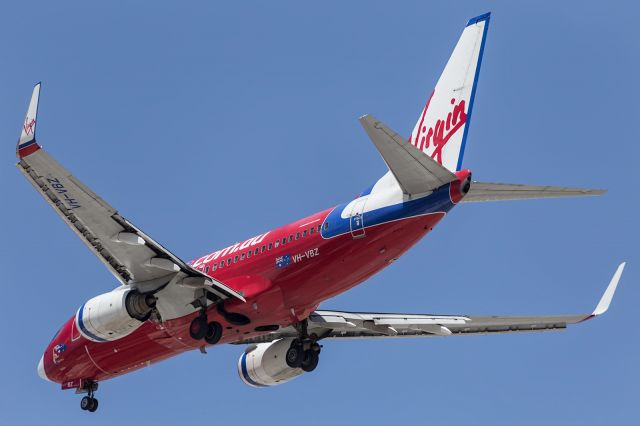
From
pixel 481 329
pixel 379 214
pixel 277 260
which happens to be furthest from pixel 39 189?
pixel 481 329

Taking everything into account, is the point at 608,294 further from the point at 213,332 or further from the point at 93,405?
the point at 93,405

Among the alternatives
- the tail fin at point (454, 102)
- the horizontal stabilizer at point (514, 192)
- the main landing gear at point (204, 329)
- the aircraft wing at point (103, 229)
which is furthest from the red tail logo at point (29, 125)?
the horizontal stabilizer at point (514, 192)

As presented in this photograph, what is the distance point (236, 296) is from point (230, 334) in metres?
1.84

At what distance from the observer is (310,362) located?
38.2 m

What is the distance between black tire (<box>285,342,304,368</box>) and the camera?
3816cm

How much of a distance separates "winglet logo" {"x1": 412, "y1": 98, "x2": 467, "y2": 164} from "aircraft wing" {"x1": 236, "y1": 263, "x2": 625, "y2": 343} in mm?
7682

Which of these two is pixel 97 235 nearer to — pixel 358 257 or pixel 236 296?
pixel 236 296

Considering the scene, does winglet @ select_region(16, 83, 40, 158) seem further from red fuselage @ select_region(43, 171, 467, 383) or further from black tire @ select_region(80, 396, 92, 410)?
black tire @ select_region(80, 396, 92, 410)

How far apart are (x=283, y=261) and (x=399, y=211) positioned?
181 inches

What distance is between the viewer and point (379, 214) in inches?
1262

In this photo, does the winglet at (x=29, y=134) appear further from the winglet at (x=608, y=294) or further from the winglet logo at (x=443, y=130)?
the winglet at (x=608, y=294)

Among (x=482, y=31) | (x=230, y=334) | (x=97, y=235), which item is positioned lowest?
(x=230, y=334)

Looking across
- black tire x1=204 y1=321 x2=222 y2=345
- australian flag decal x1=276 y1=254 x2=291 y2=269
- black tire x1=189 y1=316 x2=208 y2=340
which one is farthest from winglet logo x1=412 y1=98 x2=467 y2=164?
black tire x1=189 y1=316 x2=208 y2=340

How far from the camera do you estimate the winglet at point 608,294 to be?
34.2 metres
